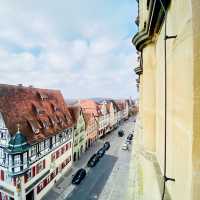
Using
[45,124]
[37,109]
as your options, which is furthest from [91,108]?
[37,109]

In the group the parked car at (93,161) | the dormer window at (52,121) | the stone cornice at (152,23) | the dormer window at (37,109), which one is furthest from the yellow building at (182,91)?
the parked car at (93,161)

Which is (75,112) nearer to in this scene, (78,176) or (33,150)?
(78,176)

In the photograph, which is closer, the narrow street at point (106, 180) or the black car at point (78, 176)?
the narrow street at point (106, 180)

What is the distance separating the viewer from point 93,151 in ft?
113

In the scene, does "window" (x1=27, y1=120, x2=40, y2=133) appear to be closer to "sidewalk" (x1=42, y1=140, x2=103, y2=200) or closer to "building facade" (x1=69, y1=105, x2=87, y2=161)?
"sidewalk" (x1=42, y1=140, x2=103, y2=200)

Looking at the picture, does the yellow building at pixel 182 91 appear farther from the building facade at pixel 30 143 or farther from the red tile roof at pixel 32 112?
the red tile roof at pixel 32 112

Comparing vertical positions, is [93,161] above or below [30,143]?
below

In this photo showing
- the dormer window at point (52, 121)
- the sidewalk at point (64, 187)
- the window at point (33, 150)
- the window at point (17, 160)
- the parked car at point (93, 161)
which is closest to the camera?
the window at point (17, 160)

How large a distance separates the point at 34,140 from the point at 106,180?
11069mm

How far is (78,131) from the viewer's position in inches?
1168

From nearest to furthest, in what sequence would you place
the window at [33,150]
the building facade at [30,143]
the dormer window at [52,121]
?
the building facade at [30,143], the window at [33,150], the dormer window at [52,121]

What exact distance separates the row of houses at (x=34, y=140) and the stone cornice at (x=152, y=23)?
14.3m

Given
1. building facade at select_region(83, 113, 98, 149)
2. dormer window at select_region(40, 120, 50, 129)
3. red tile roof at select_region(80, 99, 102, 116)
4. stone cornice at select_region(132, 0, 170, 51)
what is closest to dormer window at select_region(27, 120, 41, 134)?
dormer window at select_region(40, 120, 50, 129)

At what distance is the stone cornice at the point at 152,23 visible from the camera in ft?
8.98
